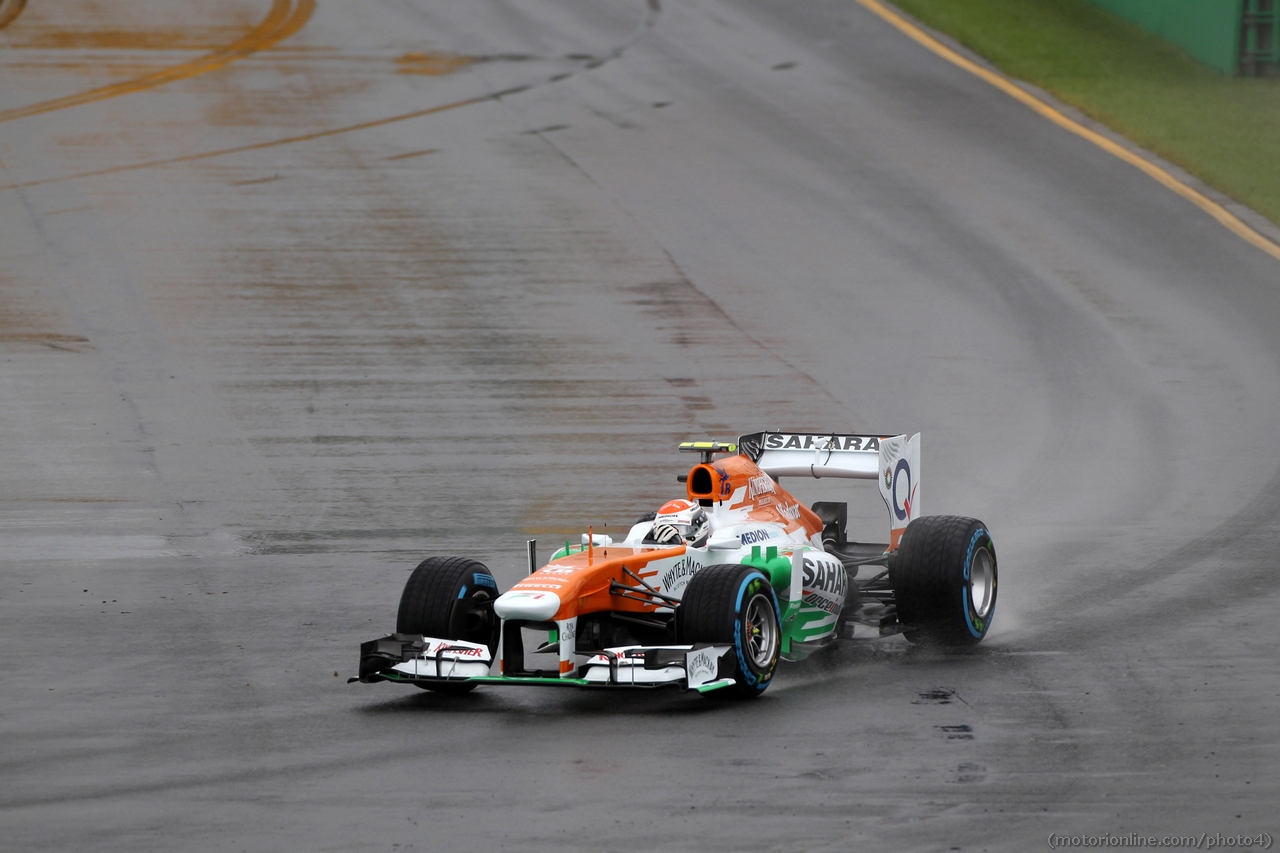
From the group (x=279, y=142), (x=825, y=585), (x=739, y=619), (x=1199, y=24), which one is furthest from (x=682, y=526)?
(x=1199, y=24)

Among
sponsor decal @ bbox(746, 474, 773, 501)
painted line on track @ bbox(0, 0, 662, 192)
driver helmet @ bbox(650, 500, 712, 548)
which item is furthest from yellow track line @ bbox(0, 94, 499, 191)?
driver helmet @ bbox(650, 500, 712, 548)

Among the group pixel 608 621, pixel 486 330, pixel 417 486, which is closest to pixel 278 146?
pixel 486 330

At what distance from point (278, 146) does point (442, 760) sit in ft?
73.4

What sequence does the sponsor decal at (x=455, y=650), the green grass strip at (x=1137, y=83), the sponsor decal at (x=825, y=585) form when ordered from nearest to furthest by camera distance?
the sponsor decal at (x=455, y=650) < the sponsor decal at (x=825, y=585) < the green grass strip at (x=1137, y=83)

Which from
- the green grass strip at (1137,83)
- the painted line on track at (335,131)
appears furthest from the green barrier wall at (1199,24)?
the painted line on track at (335,131)

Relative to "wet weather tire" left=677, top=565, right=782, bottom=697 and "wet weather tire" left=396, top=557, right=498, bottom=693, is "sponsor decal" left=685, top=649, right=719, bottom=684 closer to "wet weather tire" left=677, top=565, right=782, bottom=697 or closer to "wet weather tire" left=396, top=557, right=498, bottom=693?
"wet weather tire" left=677, top=565, right=782, bottom=697

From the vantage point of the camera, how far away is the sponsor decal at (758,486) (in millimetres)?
12312

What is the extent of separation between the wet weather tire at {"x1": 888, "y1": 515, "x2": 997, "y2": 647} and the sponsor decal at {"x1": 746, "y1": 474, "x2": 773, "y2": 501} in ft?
3.24

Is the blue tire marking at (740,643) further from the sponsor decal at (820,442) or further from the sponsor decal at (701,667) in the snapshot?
the sponsor decal at (820,442)

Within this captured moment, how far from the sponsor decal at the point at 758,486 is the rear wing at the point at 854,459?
39 centimetres

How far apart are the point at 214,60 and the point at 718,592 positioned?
26.9 meters

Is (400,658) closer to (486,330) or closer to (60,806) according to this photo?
(60,806)

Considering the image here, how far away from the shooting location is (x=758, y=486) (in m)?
12.4

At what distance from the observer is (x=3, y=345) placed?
74.5ft
